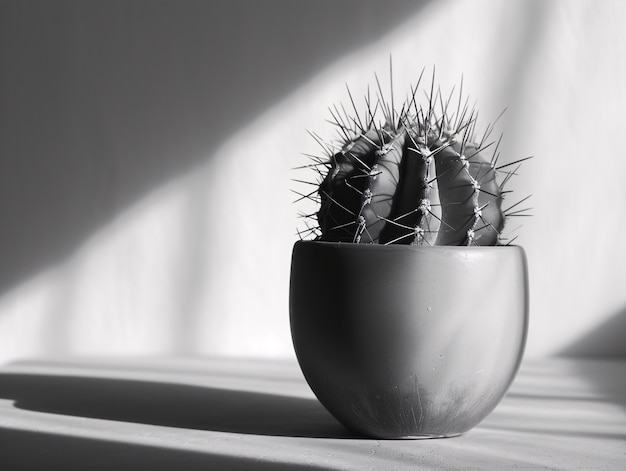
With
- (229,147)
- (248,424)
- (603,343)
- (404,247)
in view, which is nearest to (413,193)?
(404,247)

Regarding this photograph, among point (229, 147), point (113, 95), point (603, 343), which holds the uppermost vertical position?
point (113, 95)

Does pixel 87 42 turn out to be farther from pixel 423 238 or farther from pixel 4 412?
pixel 423 238

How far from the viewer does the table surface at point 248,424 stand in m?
1.46

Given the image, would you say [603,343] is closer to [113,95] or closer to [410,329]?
[410,329]

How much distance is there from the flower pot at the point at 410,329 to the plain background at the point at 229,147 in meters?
1.17

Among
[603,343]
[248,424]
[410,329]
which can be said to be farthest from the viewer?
[603,343]

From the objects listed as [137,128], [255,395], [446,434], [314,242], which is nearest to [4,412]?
[255,395]

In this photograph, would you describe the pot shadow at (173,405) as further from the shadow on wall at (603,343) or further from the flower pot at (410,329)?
the shadow on wall at (603,343)

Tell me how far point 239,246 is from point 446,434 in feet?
4.19

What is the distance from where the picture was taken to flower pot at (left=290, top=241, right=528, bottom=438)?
1.48 m

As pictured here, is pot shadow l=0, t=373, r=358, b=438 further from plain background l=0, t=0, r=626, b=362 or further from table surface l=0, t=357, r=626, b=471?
plain background l=0, t=0, r=626, b=362

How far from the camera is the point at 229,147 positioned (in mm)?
2711

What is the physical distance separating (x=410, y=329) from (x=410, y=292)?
0.07 metres

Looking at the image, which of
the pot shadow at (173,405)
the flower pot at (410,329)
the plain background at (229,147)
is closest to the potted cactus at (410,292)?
the flower pot at (410,329)
